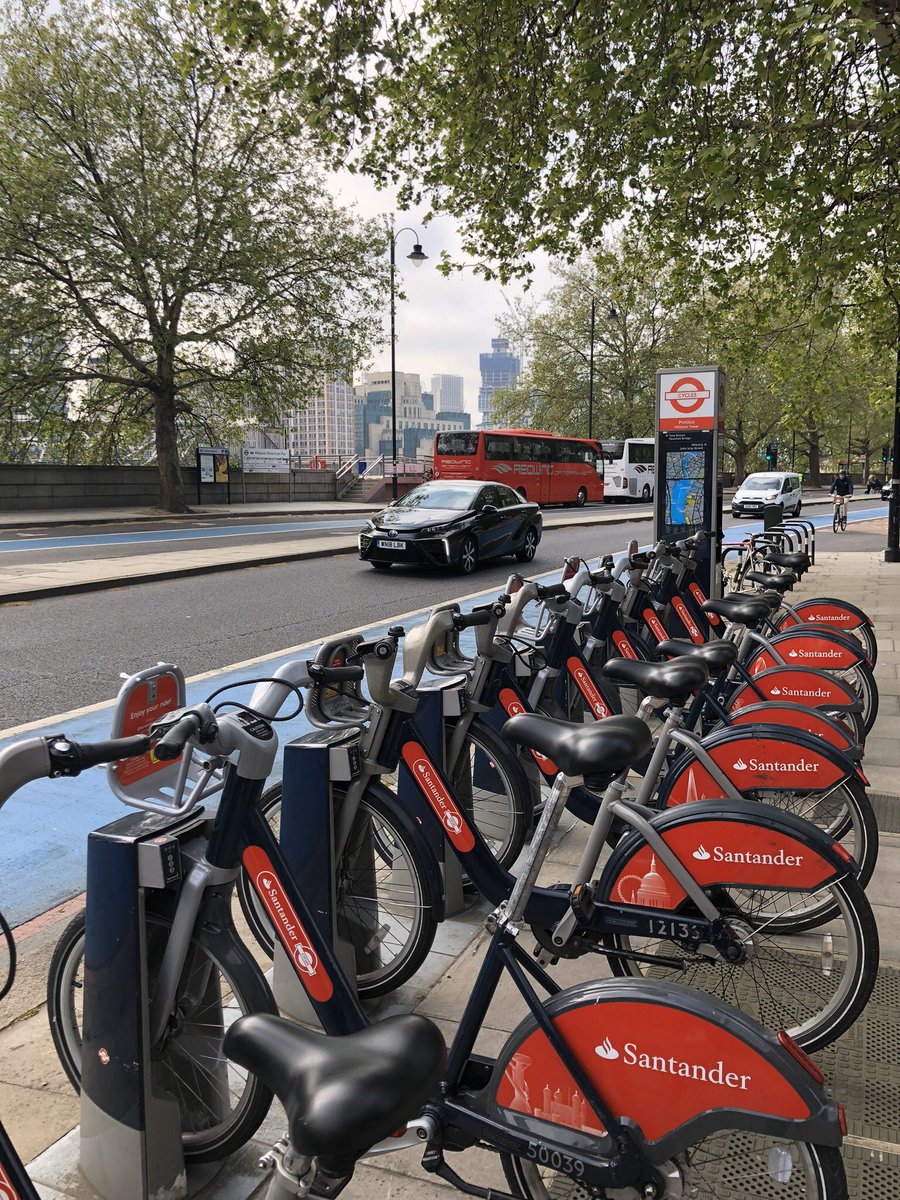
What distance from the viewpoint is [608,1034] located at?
169 cm

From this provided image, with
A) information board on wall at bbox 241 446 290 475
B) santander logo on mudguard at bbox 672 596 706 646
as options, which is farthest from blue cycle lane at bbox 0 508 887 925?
information board on wall at bbox 241 446 290 475

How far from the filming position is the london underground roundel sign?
30.5 ft

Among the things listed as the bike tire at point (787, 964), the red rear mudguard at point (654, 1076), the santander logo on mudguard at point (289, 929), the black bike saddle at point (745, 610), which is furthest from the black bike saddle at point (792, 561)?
the red rear mudguard at point (654, 1076)

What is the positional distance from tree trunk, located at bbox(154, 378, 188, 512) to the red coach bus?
33.5 ft

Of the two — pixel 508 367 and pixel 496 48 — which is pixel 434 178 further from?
pixel 508 367

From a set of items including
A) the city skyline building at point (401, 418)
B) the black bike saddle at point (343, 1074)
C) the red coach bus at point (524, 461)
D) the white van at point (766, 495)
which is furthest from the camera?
the city skyline building at point (401, 418)

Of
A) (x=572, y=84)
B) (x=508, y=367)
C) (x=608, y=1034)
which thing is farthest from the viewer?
(x=508, y=367)

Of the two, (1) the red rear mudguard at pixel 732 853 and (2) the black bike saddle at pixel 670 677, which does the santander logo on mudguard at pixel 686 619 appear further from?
(1) the red rear mudguard at pixel 732 853

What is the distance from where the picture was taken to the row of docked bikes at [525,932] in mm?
1568

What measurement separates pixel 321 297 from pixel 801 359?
1724 cm

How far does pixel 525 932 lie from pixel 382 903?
587 millimetres

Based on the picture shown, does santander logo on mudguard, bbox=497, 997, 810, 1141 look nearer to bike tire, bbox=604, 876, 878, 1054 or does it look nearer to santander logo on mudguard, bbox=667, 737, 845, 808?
bike tire, bbox=604, 876, 878, 1054

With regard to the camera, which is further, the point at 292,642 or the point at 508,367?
the point at 508,367

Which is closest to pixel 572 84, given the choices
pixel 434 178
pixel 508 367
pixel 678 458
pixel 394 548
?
pixel 434 178
